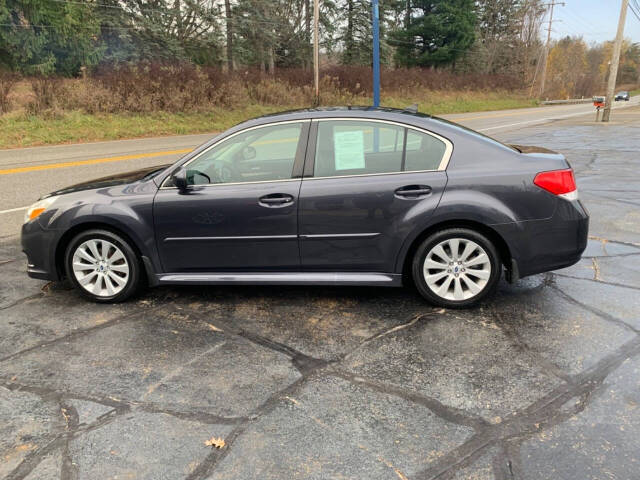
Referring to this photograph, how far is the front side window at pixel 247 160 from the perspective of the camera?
4168 millimetres

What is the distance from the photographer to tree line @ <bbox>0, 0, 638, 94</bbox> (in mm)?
28547

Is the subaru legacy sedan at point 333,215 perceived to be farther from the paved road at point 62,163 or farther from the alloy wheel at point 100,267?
the paved road at point 62,163

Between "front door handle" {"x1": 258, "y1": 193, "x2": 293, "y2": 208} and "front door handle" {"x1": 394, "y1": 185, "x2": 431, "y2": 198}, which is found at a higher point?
"front door handle" {"x1": 394, "y1": 185, "x2": 431, "y2": 198}

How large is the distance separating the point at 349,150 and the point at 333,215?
0.54 metres

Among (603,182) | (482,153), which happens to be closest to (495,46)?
(603,182)

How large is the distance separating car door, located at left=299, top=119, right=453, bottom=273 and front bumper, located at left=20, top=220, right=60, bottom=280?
6.81ft

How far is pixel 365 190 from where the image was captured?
3.96 metres

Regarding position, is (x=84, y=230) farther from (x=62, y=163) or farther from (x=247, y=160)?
(x=62, y=163)

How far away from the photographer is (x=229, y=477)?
2.34m

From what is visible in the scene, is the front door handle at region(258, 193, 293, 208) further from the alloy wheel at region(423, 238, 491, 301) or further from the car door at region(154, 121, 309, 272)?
the alloy wheel at region(423, 238, 491, 301)

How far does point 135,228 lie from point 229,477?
243 centimetres

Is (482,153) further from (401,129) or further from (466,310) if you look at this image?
(466,310)

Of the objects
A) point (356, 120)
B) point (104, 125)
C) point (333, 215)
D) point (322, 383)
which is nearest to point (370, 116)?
point (356, 120)

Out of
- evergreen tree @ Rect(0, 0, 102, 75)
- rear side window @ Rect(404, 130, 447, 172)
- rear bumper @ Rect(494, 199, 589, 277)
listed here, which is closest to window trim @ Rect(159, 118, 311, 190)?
rear side window @ Rect(404, 130, 447, 172)
